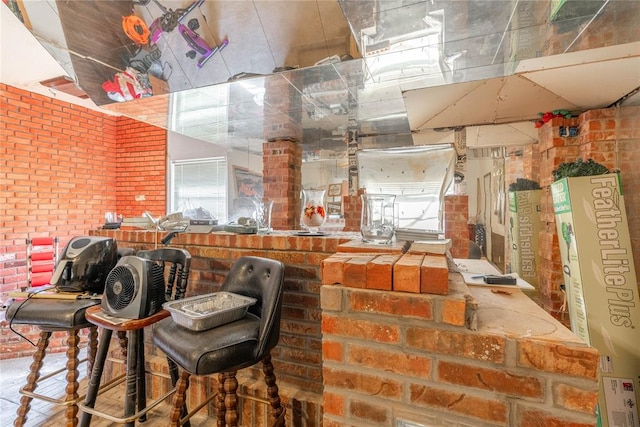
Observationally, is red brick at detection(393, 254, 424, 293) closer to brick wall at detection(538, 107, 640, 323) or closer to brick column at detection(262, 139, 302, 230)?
brick wall at detection(538, 107, 640, 323)

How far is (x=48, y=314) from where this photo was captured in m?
1.42

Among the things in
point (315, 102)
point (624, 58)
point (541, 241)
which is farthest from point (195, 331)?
point (541, 241)

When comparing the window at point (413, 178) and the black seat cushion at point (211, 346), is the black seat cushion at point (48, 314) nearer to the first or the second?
the black seat cushion at point (211, 346)

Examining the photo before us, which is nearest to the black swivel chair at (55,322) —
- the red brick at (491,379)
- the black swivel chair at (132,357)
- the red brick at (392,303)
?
the black swivel chair at (132,357)

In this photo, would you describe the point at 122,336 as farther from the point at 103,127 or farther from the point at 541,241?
the point at 103,127

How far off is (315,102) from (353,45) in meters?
1.00

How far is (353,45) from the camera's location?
172 cm

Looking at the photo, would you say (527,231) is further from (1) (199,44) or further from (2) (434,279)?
(1) (199,44)

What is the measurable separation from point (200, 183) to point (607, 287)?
486cm

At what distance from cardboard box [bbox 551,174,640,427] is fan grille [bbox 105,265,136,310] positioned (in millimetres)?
2690

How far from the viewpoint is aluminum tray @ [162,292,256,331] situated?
1137 millimetres

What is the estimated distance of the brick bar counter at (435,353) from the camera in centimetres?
65

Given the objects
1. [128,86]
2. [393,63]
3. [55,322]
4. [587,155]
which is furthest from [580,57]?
[55,322]

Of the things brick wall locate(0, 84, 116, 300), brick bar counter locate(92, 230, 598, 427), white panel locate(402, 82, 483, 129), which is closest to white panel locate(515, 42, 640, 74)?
white panel locate(402, 82, 483, 129)
